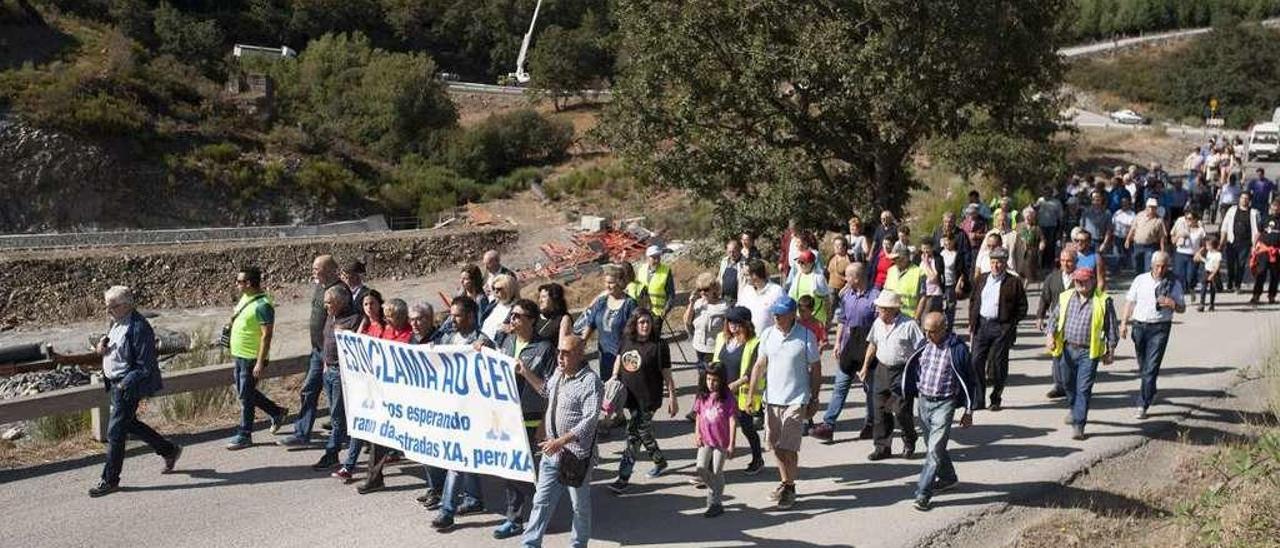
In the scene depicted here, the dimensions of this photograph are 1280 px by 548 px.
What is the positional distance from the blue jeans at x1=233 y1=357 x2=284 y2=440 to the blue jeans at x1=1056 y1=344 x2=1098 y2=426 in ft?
22.8

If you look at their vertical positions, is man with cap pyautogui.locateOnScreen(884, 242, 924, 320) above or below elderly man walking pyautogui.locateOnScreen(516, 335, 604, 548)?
above

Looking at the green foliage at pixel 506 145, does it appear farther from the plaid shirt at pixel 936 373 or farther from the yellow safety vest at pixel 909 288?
the plaid shirt at pixel 936 373

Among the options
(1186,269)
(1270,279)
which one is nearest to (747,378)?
(1186,269)

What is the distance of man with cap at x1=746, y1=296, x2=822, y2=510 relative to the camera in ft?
28.1

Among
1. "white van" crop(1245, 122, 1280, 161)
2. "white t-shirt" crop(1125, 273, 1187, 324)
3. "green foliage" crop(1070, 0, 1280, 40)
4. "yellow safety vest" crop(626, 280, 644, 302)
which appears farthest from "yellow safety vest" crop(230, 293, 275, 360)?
"green foliage" crop(1070, 0, 1280, 40)

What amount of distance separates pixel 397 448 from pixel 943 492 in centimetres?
407

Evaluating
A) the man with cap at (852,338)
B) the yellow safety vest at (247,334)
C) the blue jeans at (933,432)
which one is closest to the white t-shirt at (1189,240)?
the man with cap at (852,338)

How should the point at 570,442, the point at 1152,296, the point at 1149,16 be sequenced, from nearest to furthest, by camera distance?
the point at 570,442
the point at 1152,296
the point at 1149,16

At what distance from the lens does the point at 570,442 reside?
24.5 ft

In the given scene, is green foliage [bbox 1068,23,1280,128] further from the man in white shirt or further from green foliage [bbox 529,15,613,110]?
the man in white shirt

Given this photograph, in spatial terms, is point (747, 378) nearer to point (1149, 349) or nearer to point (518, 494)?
point (518, 494)

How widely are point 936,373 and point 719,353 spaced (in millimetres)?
1595

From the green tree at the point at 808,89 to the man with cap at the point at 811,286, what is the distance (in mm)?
8056

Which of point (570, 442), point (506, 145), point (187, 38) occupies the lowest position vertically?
point (570, 442)
